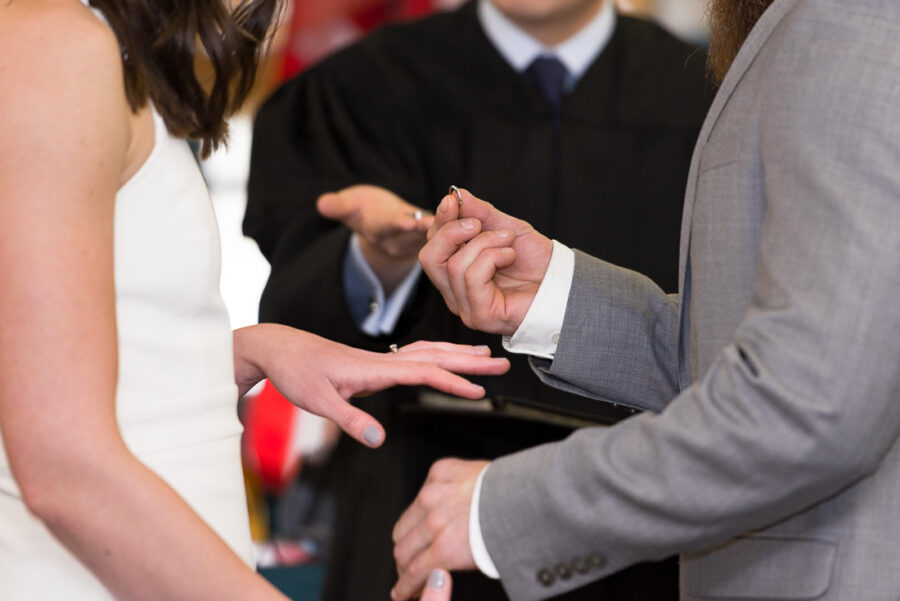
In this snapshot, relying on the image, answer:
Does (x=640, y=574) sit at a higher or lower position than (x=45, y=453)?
lower

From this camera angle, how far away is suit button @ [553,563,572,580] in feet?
2.88

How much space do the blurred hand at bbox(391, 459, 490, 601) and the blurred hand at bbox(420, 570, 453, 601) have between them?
0.03 m

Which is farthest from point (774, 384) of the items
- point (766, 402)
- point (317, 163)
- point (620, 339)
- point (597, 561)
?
A: point (317, 163)

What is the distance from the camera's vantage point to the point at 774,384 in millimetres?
771

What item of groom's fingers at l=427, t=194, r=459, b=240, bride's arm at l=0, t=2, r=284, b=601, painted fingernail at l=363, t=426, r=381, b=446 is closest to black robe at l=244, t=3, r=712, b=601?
groom's fingers at l=427, t=194, r=459, b=240

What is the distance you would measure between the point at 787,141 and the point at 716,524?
299 mm

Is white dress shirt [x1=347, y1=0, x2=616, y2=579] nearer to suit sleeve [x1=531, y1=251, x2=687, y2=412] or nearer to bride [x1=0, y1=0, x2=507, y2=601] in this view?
suit sleeve [x1=531, y1=251, x2=687, y2=412]

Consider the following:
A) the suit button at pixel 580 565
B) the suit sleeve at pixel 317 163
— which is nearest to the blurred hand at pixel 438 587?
the suit button at pixel 580 565

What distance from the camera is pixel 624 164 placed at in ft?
Result: 4.94

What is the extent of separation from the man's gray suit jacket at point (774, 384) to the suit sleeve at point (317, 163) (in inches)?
26.4

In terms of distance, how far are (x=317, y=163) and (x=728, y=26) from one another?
85cm

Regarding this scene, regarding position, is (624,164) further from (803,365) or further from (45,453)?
(45,453)

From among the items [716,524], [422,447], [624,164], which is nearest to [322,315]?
[422,447]

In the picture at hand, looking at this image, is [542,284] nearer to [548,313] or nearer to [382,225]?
[548,313]
